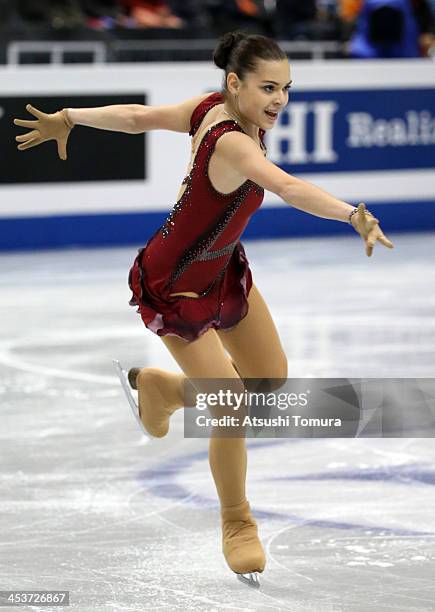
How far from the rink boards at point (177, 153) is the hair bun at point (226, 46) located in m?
5.75

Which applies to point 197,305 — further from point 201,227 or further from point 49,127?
point 49,127

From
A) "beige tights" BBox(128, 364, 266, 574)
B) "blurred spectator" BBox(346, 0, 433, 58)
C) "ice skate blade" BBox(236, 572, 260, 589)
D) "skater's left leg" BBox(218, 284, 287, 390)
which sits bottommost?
"ice skate blade" BBox(236, 572, 260, 589)

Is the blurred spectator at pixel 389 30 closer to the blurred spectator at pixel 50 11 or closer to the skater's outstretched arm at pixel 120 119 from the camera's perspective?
the blurred spectator at pixel 50 11

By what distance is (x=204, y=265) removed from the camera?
11.7ft

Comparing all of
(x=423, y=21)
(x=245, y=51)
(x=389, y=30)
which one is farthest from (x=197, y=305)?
(x=423, y=21)

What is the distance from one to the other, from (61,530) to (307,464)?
1096 millimetres

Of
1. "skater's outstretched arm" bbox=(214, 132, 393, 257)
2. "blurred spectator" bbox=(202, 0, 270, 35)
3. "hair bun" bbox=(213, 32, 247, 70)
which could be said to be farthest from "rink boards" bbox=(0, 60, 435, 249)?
"skater's outstretched arm" bbox=(214, 132, 393, 257)

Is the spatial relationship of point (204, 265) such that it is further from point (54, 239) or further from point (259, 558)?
point (54, 239)

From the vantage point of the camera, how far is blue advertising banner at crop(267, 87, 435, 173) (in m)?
10.2

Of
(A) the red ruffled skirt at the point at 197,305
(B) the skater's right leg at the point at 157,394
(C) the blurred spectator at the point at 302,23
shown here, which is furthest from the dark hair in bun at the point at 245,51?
(C) the blurred spectator at the point at 302,23

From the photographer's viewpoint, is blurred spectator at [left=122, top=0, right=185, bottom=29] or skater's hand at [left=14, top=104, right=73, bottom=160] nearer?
skater's hand at [left=14, top=104, right=73, bottom=160]

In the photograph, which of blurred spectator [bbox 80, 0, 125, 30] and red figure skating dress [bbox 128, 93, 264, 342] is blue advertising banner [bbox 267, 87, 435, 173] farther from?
red figure skating dress [bbox 128, 93, 264, 342]

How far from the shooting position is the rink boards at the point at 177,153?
9.37 m

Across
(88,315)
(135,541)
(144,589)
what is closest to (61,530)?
(135,541)
